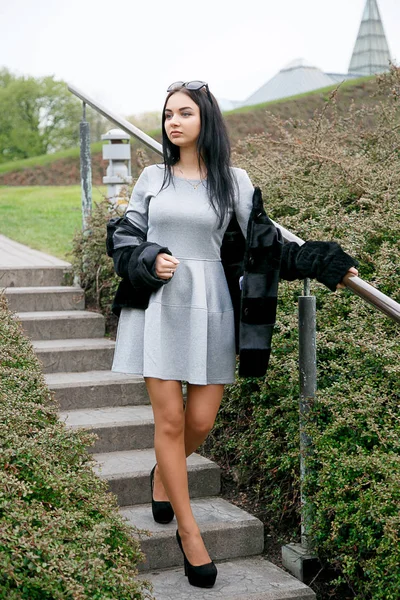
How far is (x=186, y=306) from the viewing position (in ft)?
9.65

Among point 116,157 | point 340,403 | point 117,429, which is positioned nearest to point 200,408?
point 340,403

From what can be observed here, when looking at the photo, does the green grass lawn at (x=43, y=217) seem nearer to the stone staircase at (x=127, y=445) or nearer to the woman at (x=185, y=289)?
the stone staircase at (x=127, y=445)

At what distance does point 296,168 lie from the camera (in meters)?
5.29

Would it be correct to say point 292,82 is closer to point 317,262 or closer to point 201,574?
point 317,262

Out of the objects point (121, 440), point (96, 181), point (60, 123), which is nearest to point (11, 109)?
point (60, 123)

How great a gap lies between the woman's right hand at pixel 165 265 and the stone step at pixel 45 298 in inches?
101

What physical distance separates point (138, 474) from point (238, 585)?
75 centimetres

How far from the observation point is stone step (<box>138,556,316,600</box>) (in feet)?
9.74

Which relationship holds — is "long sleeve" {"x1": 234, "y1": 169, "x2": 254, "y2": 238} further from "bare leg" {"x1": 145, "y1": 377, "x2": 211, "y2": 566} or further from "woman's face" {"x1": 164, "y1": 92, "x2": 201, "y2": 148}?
"bare leg" {"x1": 145, "y1": 377, "x2": 211, "y2": 566}

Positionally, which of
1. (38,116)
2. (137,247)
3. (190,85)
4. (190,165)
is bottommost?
(137,247)

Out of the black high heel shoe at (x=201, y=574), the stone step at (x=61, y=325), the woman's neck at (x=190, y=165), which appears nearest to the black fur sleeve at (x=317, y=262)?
the woman's neck at (x=190, y=165)

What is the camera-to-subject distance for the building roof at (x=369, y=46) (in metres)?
43.8

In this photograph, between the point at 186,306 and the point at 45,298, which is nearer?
the point at 186,306

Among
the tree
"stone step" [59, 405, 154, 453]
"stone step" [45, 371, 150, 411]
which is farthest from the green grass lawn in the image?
the tree
